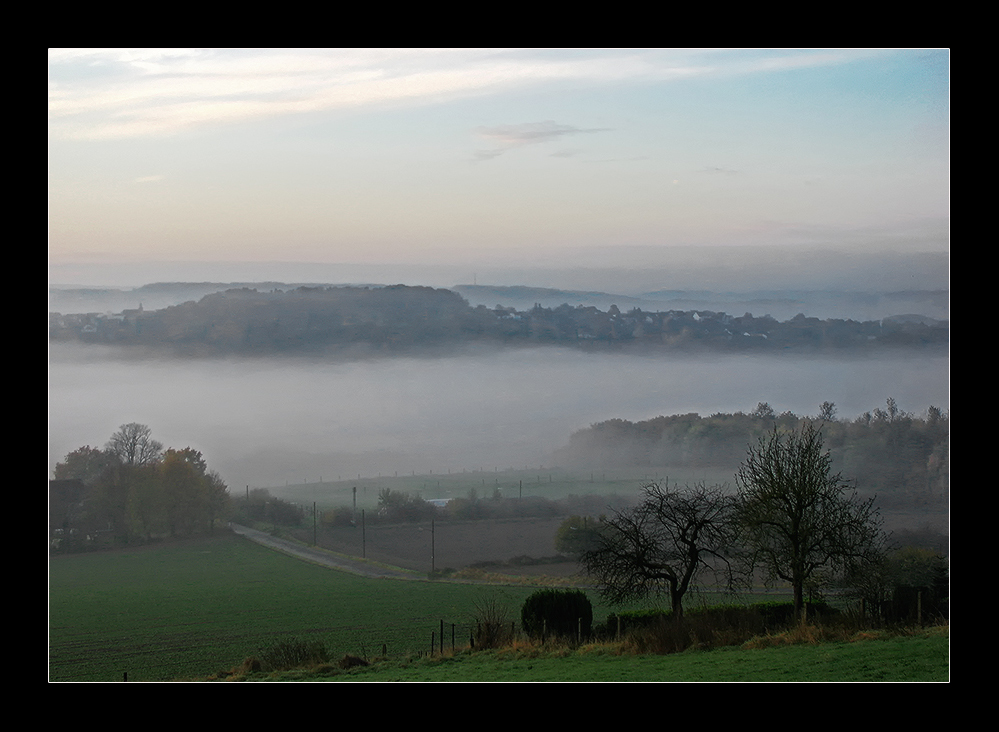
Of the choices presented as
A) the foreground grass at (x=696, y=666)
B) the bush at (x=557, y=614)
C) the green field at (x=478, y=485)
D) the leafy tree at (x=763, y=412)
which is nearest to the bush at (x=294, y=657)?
the foreground grass at (x=696, y=666)

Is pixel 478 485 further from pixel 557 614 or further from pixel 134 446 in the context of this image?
pixel 557 614

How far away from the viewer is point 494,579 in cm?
2178

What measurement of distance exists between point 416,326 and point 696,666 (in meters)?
11.2

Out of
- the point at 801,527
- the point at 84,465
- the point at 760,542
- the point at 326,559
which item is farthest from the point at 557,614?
the point at 84,465

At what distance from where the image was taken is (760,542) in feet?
49.2

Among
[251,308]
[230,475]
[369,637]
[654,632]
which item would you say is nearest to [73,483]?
[230,475]

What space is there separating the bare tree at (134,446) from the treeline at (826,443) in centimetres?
1013

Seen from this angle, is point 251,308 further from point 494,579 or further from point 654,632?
point 654,632

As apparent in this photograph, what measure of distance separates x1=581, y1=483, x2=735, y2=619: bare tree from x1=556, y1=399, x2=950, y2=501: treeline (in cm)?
344

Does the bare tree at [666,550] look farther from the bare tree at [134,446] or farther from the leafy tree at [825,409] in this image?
the bare tree at [134,446]

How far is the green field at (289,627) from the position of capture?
37.5ft

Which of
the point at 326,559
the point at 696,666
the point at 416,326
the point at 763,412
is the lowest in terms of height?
the point at 326,559
